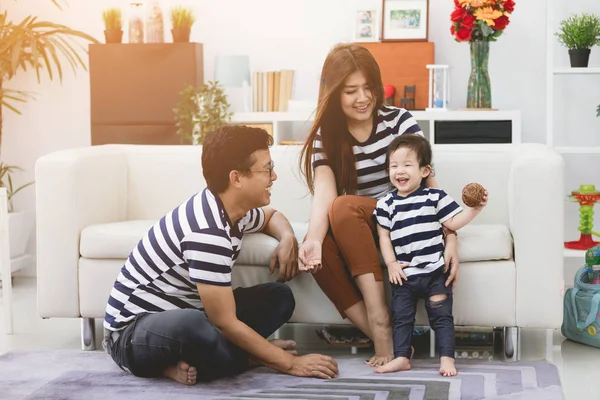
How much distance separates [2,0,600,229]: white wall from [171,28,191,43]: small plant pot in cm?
24

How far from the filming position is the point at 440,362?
111 inches

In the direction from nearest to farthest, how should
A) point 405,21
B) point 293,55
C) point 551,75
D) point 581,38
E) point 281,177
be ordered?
point 281,177 < point 551,75 < point 581,38 < point 405,21 < point 293,55

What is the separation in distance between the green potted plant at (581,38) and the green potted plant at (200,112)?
1708 mm

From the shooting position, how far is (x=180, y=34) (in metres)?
4.77

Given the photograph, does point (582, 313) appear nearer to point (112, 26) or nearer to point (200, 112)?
point (200, 112)

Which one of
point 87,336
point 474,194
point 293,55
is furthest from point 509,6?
point 87,336

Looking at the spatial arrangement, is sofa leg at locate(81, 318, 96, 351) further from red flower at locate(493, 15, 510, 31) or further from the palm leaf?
red flower at locate(493, 15, 510, 31)

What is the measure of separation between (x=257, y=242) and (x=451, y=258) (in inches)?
25.5

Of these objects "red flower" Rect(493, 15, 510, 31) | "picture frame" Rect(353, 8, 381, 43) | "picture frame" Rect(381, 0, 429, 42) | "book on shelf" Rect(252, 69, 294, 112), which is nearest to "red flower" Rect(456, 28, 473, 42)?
"red flower" Rect(493, 15, 510, 31)

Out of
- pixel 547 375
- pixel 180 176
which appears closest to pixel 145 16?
pixel 180 176

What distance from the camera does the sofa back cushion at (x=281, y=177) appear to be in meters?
3.41

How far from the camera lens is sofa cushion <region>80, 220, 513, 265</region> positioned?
2.90m

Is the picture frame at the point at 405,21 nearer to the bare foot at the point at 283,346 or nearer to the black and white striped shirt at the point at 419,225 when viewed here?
the black and white striped shirt at the point at 419,225

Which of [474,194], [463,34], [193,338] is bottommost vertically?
[193,338]
